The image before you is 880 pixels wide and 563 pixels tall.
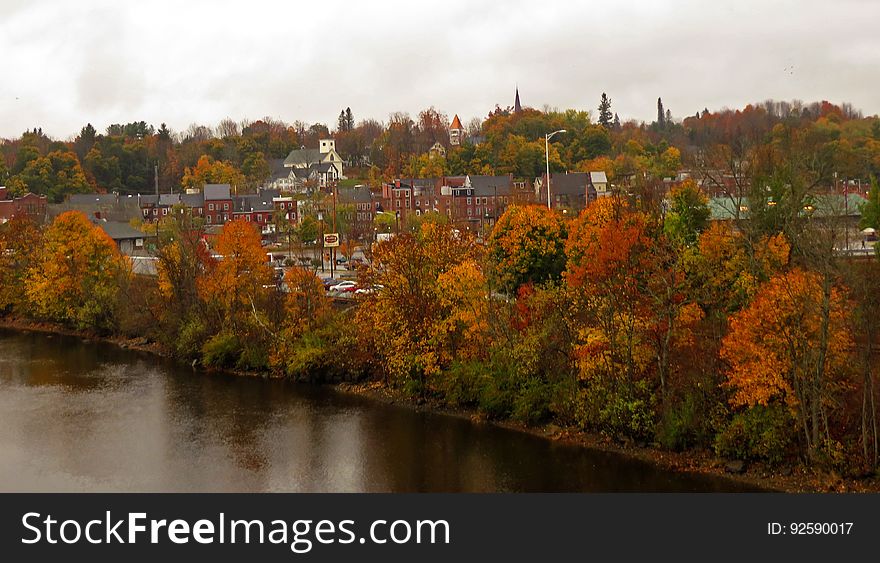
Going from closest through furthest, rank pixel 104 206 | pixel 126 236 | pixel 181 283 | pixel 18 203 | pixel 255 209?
pixel 181 283 < pixel 126 236 < pixel 18 203 < pixel 104 206 < pixel 255 209

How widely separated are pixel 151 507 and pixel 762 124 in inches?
2015

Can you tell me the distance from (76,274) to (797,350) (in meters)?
26.7

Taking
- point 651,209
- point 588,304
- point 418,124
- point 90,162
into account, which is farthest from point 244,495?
point 418,124

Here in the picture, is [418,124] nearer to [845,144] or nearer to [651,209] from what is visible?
[845,144]

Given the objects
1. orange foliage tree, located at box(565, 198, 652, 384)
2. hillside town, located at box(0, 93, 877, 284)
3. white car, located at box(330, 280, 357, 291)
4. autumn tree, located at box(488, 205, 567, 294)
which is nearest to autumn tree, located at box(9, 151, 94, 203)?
hillside town, located at box(0, 93, 877, 284)

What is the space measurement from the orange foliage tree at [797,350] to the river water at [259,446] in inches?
70.5

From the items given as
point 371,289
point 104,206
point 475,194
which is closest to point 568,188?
point 475,194

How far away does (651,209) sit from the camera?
21.6m

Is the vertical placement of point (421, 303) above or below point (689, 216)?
below

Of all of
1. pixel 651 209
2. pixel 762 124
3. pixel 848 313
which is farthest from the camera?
pixel 762 124

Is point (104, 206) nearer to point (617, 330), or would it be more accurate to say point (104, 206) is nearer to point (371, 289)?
point (371, 289)

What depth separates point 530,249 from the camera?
74.5ft

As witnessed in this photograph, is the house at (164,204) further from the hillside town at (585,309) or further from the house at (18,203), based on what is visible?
the hillside town at (585,309)

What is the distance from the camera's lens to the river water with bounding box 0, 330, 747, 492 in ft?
51.2
